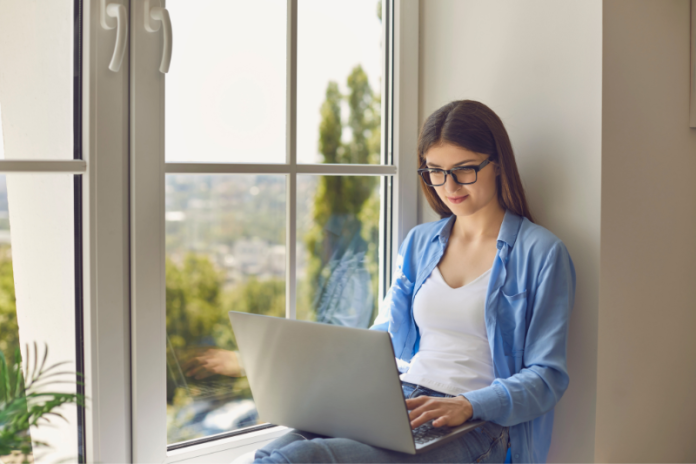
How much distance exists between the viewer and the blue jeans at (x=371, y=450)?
927 millimetres

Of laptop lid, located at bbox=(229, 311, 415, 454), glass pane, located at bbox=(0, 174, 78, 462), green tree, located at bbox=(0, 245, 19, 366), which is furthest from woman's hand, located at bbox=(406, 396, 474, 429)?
green tree, located at bbox=(0, 245, 19, 366)

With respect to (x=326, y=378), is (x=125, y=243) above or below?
above

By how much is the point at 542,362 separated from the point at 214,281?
74cm

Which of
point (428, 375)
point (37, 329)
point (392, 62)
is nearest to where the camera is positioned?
point (37, 329)

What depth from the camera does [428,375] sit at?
1212 mm

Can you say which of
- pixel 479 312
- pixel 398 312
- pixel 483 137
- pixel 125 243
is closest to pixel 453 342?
pixel 479 312

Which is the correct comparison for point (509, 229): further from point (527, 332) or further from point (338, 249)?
point (338, 249)

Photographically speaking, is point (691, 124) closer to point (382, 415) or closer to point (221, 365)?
point (382, 415)

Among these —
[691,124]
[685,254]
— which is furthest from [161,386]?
[691,124]

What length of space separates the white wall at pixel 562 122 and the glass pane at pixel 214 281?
0.63m

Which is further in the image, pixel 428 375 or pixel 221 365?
pixel 221 365

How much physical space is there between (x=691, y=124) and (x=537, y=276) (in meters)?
0.64

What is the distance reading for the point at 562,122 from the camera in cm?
128

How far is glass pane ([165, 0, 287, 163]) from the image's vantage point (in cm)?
122
